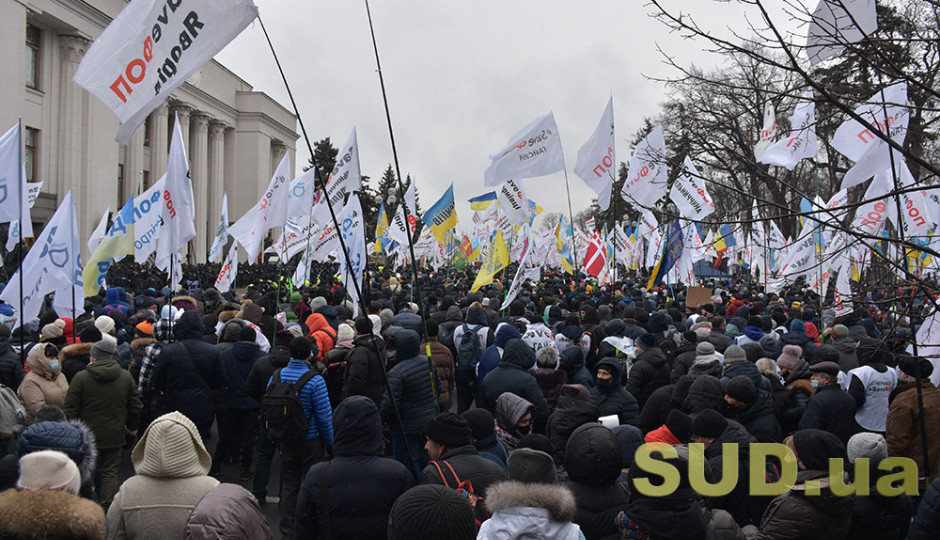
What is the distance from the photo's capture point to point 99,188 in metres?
33.0

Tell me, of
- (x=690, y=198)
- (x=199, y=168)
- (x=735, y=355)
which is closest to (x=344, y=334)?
(x=735, y=355)

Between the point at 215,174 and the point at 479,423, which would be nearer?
the point at 479,423

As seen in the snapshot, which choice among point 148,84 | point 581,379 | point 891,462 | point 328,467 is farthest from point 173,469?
point 581,379

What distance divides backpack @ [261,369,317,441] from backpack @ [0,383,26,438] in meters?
1.87

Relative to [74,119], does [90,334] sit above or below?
below

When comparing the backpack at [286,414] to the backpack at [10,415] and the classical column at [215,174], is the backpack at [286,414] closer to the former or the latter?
the backpack at [10,415]

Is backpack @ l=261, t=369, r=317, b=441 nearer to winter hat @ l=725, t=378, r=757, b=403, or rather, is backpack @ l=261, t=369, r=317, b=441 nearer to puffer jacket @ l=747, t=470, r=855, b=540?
winter hat @ l=725, t=378, r=757, b=403

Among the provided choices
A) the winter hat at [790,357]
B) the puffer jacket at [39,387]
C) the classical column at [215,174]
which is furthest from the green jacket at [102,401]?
the classical column at [215,174]

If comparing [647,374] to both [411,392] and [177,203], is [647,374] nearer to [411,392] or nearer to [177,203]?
[411,392]

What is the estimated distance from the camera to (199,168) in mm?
46125

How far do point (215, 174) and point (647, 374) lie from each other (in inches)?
1850

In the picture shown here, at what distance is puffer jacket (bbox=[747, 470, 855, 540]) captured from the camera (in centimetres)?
341

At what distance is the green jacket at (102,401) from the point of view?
579cm

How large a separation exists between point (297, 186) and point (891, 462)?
11.6 m
